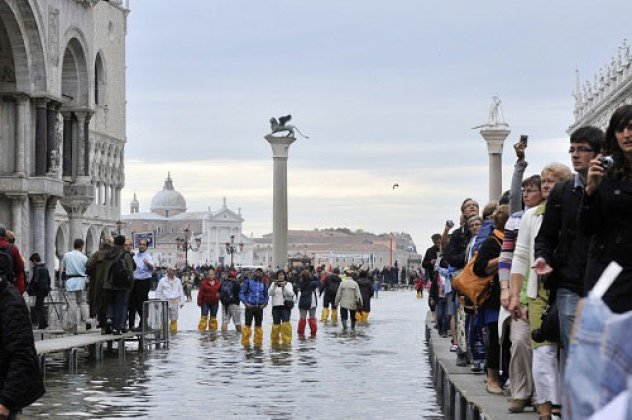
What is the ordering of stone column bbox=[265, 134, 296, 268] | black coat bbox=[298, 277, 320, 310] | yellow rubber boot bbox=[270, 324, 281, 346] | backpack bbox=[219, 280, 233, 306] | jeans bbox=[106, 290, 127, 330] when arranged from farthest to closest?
stone column bbox=[265, 134, 296, 268] < backpack bbox=[219, 280, 233, 306] < black coat bbox=[298, 277, 320, 310] < yellow rubber boot bbox=[270, 324, 281, 346] < jeans bbox=[106, 290, 127, 330]

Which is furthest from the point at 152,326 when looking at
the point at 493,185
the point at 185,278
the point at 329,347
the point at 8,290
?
the point at 185,278

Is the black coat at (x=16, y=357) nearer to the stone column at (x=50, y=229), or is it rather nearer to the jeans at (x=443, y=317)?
the jeans at (x=443, y=317)

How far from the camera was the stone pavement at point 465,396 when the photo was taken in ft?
Answer: 34.2

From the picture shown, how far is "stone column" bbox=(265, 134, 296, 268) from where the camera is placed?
77.8m

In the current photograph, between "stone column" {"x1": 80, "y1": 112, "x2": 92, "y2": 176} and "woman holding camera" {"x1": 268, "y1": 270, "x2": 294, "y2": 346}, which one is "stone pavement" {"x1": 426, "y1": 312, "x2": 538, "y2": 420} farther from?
"stone column" {"x1": 80, "y1": 112, "x2": 92, "y2": 176}

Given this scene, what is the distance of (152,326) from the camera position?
2594 centimetres

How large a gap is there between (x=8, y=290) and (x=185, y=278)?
92270 mm

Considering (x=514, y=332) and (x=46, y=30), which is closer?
(x=514, y=332)

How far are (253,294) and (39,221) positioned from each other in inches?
247

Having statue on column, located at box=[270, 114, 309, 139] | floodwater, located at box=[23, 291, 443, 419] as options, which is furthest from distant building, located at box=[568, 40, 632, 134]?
floodwater, located at box=[23, 291, 443, 419]

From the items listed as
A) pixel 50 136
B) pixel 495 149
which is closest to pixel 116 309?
pixel 50 136

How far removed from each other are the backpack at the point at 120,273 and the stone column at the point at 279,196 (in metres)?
54.3

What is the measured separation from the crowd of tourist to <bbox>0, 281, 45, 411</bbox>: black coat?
2555mm

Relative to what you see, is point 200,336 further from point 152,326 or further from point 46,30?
point 46,30
